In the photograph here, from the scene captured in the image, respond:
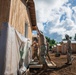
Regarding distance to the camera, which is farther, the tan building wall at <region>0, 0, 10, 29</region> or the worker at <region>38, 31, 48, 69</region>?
the worker at <region>38, 31, 48, 69</region>

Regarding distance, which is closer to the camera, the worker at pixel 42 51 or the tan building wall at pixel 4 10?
Answer: the tan building wall at pixel 4 10

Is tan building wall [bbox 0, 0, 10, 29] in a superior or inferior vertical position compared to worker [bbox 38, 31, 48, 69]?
superior

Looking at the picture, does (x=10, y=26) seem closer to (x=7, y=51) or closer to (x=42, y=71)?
(x=7, y=51)

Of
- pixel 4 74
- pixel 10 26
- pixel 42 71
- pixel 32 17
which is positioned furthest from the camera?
pixel 32 17

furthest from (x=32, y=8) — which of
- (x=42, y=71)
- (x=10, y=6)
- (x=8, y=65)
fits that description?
(x=8, y=65)

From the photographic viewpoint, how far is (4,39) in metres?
6.18

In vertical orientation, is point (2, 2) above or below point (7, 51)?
above

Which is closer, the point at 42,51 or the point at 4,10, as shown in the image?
the point at 4,10

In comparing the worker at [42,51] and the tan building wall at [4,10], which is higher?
the tan building wall at [4,10]

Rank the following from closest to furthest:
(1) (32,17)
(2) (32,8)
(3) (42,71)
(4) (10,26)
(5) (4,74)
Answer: (5) (4,74) < (4) (10,26) < (3) (42,71) < (2) (32,8) < (1) (32,17)

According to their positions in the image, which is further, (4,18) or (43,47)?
(43,47)

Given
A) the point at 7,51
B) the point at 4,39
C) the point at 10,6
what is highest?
the point at 10,6

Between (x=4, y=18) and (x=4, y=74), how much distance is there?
1980 mm

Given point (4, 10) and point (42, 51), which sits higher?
point (4, 10)
